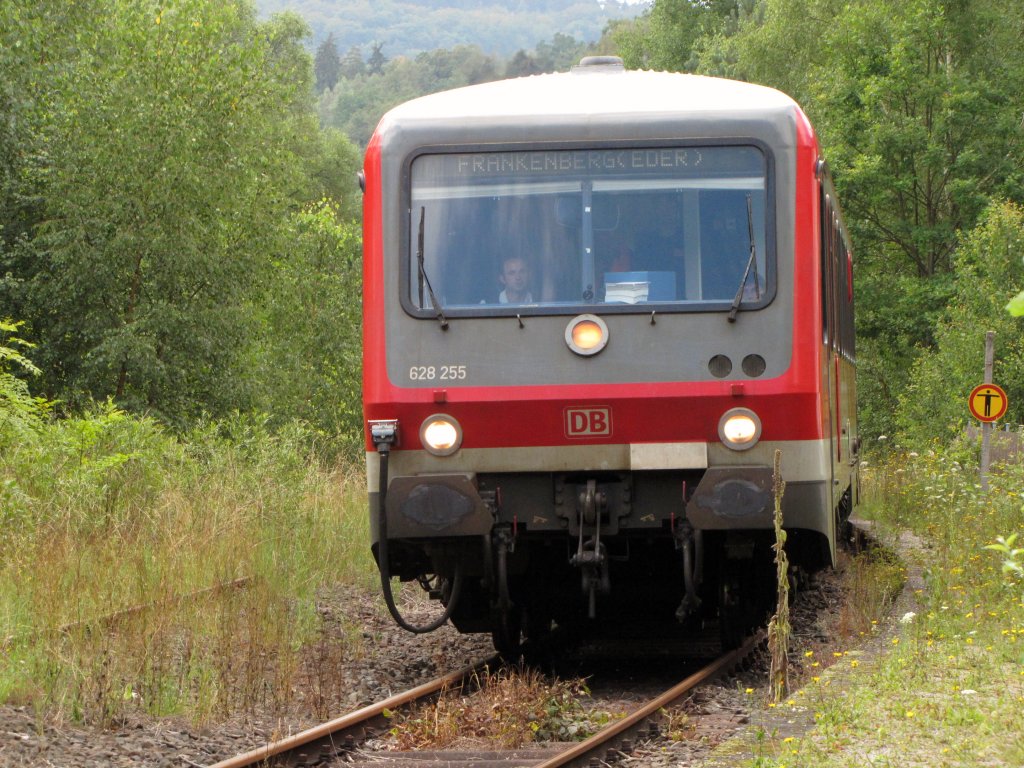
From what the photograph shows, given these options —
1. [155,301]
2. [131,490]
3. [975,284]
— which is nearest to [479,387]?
[131,490]

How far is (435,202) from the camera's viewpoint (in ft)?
25.5

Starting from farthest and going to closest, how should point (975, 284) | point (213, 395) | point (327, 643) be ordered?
point (975, 284) < point (213, 395) < point (327, 643)

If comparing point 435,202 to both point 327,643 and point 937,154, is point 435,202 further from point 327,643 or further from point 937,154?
point 937,154

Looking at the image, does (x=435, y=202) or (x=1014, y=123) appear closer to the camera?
(x=435, y=202)

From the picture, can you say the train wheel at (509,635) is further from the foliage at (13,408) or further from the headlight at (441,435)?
the foliage at (13,408)

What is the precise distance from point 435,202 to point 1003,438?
14.6m

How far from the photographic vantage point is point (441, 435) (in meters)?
7.64

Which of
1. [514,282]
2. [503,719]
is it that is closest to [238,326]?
[514,282]

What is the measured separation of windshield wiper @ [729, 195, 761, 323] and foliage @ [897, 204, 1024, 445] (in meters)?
17.9

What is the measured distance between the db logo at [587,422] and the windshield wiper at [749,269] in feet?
2.64

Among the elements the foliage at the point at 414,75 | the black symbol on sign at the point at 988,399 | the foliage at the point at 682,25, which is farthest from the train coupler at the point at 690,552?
the foliage at the point at 414,75

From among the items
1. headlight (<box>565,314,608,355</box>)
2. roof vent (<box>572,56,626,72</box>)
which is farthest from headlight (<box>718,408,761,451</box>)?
roof vent (<box>572,56,626,72</box>)

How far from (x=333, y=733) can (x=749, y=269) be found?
306 centimetres

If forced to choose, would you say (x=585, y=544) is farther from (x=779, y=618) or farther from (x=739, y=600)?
(x=739, y=600)
